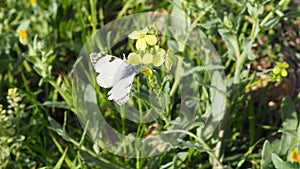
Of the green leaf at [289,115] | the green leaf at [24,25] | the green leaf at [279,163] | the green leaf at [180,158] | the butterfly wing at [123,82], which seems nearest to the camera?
the butterfly wing at [123,82]

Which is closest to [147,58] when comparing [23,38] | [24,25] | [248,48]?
[248,48]

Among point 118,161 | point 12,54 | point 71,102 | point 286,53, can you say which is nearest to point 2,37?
point 12,54

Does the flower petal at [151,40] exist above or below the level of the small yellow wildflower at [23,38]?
below

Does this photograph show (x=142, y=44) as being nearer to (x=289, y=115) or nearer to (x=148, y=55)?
(x=148, y=55)

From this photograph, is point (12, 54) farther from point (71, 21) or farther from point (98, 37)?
point (98, 37)

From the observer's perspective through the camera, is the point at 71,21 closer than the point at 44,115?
No

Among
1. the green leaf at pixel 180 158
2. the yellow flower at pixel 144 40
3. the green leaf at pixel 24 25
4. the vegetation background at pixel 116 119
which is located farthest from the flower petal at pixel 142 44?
the green leaf at pixel 24 25

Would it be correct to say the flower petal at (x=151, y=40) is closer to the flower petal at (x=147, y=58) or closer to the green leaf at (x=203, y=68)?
the flower petal at (x=147, y=58)

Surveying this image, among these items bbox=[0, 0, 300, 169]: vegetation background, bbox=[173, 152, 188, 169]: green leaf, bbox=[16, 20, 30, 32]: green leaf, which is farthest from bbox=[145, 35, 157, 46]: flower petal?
bbox=[16, 20, 30, 32]: green leaf

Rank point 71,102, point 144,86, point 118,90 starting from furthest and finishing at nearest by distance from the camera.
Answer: point 71,102 < point 144,86 < point 118,90
